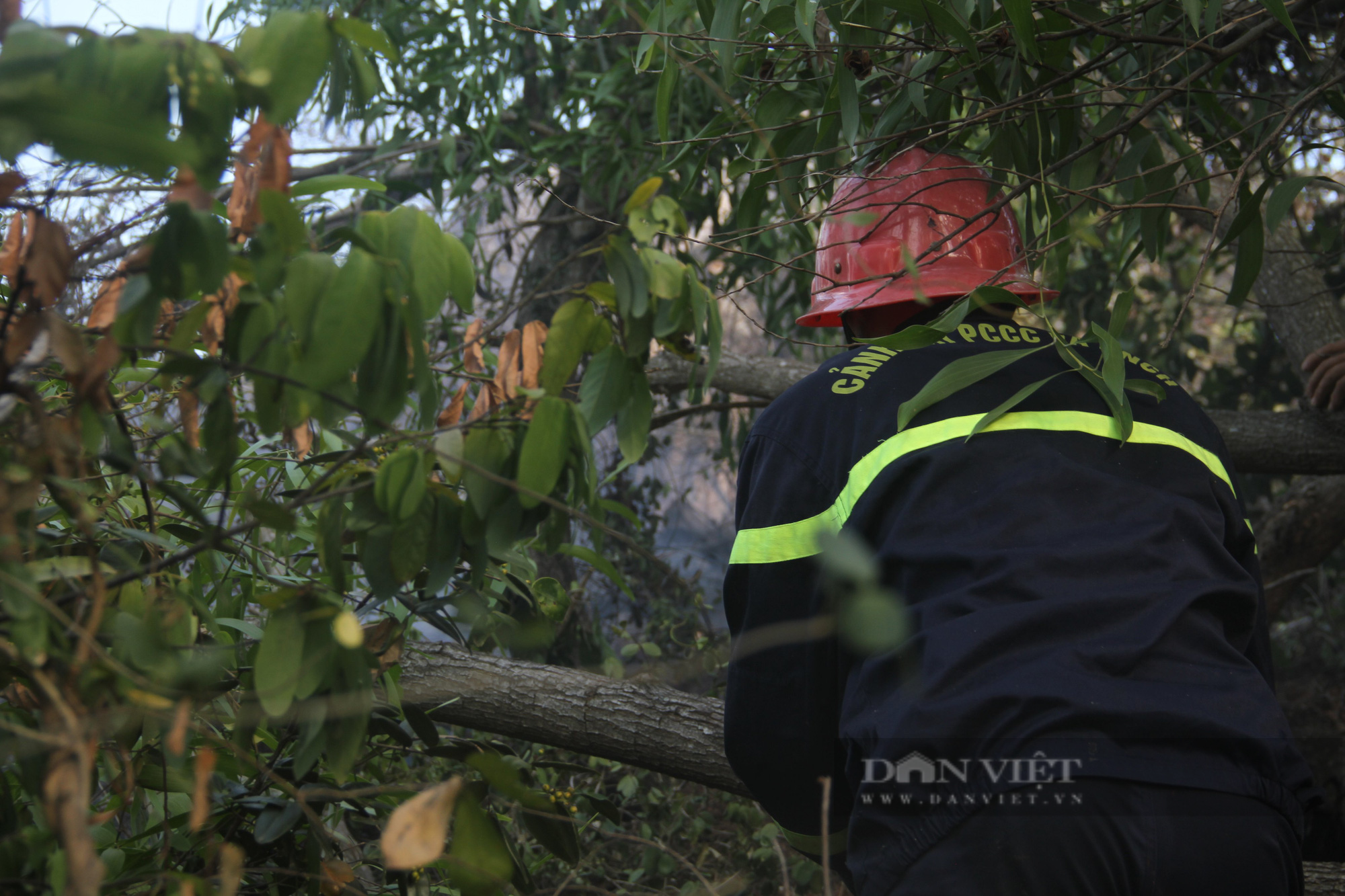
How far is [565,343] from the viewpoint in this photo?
98cm

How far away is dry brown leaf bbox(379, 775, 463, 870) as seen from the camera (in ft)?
2.25

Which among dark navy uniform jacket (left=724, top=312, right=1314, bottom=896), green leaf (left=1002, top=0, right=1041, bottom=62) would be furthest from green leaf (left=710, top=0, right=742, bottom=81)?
dark navy uniform jacket (left=724, top=312, right=1314, bottom=896)

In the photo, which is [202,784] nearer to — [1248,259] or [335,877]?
[335,877]

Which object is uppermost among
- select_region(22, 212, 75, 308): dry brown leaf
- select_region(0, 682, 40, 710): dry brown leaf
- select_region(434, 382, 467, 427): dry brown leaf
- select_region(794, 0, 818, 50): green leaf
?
select_region(794, 0, 818, 50): green leaf

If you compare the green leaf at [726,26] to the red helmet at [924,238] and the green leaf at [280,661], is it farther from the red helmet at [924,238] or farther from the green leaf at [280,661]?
the green leaf at [280,661]

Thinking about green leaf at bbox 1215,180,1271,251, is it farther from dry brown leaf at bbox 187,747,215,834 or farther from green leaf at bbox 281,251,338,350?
dry brown leaf at bbox 187,747,215,834

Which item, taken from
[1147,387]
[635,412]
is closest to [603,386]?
[635,412]

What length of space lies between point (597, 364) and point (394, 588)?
0.31 metres

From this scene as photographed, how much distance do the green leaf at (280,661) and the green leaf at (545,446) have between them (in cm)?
25

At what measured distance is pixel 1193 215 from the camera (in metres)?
3.43

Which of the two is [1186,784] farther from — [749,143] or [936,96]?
[749,143]

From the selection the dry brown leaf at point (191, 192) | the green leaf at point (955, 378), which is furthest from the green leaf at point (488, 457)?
the green leaf at point (955, 378)

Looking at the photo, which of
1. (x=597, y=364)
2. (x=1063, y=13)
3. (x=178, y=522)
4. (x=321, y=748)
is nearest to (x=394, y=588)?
(x=321, y=748)

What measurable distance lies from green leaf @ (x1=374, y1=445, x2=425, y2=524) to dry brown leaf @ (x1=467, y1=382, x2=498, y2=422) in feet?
0.47
